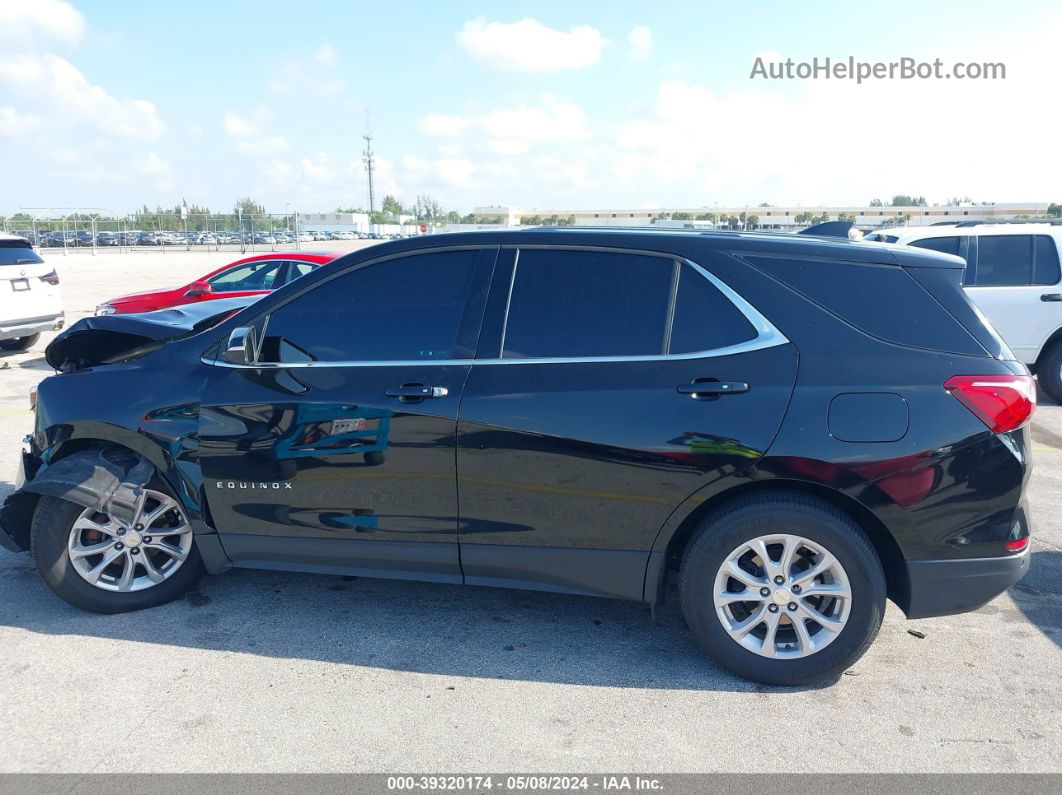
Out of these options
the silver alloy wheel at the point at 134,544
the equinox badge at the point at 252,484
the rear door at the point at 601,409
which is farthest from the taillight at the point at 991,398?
the silver alloy wheel at the point at 134,544

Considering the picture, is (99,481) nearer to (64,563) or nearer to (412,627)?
(64,563)

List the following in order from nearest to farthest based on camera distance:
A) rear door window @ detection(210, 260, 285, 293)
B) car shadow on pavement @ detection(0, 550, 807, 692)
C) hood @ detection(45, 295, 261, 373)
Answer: car shadow on pavement @ detection(0, 550, 807, 692) → hood @ detection(45, 295, 261, 373) → rear door window @ detection(210, 260, 285, 293)

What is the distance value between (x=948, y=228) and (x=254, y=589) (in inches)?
338

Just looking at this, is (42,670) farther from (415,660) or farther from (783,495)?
(783,495)

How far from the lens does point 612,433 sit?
133 inches

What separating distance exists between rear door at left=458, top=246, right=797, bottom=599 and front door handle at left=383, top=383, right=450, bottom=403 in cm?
13

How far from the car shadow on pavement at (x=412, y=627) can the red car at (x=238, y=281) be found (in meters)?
6.50

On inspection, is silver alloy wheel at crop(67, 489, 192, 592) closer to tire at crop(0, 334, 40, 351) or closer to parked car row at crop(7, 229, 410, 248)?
tire at crop(0, 334, 40, 351)

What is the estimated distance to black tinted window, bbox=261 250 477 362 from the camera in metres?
3.68

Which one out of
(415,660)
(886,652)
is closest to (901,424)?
(886,652)

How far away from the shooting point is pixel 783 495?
11.0 feet

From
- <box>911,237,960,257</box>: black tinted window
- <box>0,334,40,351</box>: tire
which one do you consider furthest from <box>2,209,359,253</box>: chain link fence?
<box>911,237,960,257</box>: black tinted window

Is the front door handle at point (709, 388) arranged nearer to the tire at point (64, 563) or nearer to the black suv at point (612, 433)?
the black suv at point (612, 433)

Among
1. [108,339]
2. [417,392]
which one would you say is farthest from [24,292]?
[417,392]
